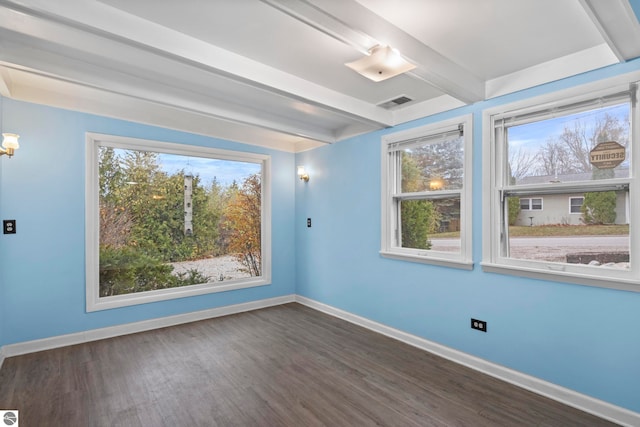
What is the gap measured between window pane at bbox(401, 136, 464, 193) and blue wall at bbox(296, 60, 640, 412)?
24 centimetres

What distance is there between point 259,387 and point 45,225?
2.74m

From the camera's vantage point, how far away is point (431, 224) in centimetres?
347

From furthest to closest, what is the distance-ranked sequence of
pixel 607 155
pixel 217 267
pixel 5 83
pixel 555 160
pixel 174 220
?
pixel 217 267
pixel 174 220
pixel 5 83
pixel 555 160
pixel 607 155

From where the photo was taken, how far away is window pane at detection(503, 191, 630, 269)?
90.4 inches

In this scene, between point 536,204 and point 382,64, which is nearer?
point 382,64

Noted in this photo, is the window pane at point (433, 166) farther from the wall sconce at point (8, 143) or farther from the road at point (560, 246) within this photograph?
the wall sconce at point (8, 143)

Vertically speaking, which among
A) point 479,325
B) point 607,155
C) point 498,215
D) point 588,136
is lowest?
point 479,325

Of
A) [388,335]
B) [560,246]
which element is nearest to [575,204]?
[560,246]

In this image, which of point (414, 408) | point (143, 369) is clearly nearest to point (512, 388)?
point (414, 408)

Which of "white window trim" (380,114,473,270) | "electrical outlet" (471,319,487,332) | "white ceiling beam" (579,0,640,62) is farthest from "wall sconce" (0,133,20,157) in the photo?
"electrical outlet" (471,319,487,332)

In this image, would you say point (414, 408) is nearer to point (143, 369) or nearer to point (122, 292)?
point (143, 369)

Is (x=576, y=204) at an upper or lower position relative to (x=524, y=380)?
upper

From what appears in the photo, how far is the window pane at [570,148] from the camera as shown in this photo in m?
2.28

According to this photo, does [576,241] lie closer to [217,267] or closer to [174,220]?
[217,267]
